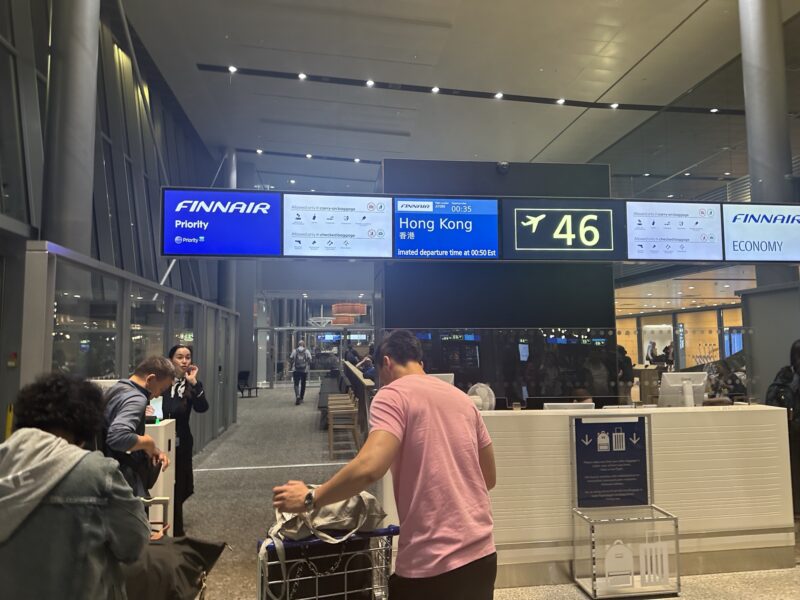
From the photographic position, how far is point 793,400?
4578 mm

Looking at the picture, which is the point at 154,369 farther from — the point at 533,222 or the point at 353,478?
the point at 533,222

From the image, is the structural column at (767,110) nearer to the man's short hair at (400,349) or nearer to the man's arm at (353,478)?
the man's short hair at (400,349)

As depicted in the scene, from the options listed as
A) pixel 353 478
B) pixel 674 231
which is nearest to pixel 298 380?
pixel 674 231

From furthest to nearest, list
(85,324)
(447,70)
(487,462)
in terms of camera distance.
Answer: (447,70) < (85,324) < (487,462)

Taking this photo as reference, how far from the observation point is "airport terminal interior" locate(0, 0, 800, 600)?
3.45 metres

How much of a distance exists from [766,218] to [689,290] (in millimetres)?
8421

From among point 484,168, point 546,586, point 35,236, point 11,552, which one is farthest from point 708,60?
point 11,552

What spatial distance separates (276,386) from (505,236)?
1553 cm

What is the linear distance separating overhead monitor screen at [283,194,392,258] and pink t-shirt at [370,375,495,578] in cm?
281

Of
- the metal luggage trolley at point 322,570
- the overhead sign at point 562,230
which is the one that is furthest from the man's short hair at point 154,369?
the overhead sign at point 562,230

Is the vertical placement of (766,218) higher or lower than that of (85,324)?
higher

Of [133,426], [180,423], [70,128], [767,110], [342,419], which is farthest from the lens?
[342,419]

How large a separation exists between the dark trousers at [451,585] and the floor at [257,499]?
6.41 feet

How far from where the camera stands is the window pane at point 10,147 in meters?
4.04
